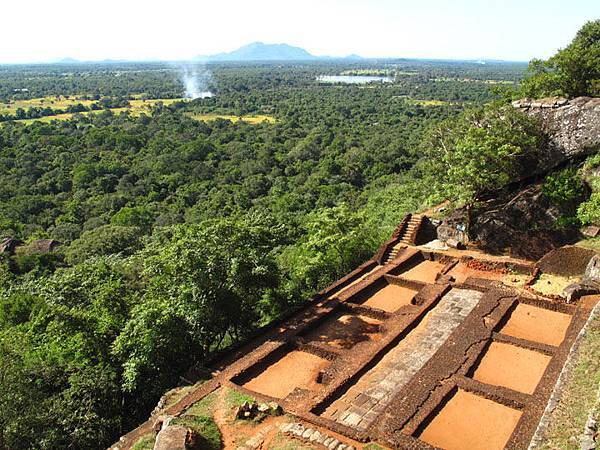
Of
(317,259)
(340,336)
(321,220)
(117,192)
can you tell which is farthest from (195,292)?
(117,192)

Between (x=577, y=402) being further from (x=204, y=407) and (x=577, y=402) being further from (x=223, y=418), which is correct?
(x=204, y=407)

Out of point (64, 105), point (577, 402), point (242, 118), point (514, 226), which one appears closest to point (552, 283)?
point (514, 226)

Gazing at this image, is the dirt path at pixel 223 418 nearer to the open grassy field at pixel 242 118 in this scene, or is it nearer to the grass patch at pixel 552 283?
the grass patch at pixel 552 283

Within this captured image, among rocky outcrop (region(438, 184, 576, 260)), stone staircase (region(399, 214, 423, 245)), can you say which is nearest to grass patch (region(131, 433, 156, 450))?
stone staircase (region(399, 214, 423, 245))

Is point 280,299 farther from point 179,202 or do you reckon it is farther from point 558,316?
point 179,202

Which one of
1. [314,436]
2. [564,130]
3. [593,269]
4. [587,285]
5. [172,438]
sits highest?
[564,130]

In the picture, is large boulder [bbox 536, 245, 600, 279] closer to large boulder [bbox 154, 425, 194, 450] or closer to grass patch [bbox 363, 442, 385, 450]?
grass patch [bbox 363, 442, 385, 450]

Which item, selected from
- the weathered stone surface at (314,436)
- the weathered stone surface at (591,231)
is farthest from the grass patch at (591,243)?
the weathered stone surface at (314,436)
